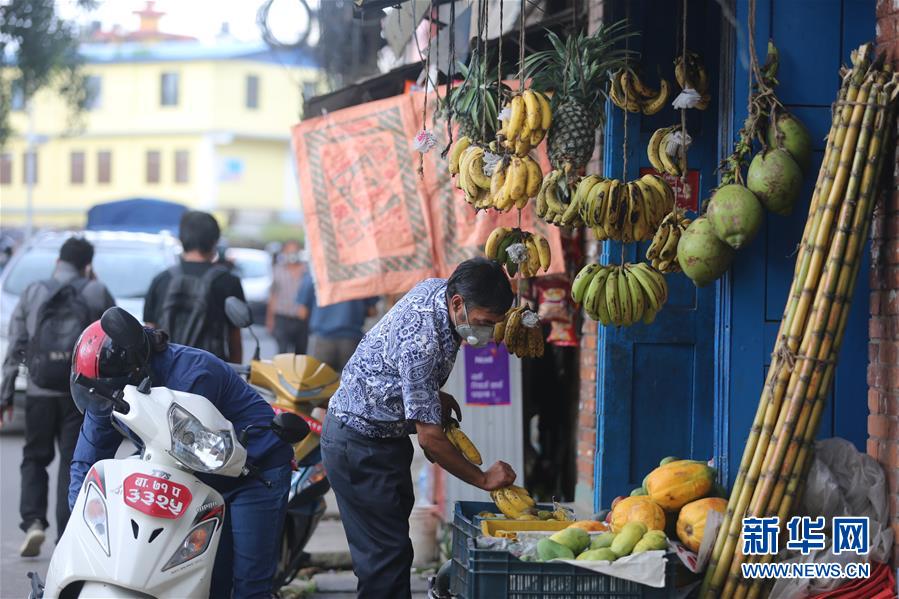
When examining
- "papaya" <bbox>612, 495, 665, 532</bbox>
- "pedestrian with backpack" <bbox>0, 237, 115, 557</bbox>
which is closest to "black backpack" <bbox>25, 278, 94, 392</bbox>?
"pedestrian with backpack" <bbox>0, 237, 115, 557</bbox>

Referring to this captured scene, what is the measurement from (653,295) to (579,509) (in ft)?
8.26

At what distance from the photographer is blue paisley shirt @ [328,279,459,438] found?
4.55 meters

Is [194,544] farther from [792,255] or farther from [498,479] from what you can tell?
[792,255]

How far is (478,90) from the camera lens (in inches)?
227

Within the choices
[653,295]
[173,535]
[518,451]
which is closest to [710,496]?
[653,295]

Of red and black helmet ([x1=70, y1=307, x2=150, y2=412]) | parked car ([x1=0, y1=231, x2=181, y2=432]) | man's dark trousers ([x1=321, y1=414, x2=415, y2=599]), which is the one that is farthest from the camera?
parked car ([x1=0, y1=231, x2=181, y2=432])

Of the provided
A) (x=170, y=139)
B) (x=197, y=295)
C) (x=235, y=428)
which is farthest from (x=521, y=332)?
(x=170, y=139)

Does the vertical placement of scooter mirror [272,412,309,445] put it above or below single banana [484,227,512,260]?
below

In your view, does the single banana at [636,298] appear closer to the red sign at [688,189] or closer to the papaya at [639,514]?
the papaya at [639,514]

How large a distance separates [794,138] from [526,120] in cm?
118

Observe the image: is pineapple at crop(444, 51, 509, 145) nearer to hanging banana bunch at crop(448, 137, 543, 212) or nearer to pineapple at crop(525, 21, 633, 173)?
hanging banana bunch at crop(448, 137, 543, 212)

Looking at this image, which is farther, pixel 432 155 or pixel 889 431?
pixel 432 155

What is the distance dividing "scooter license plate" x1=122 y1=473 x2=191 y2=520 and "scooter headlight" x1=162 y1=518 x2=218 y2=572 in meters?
0.11

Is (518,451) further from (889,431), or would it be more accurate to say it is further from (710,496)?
(889,431)
